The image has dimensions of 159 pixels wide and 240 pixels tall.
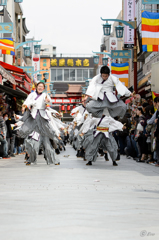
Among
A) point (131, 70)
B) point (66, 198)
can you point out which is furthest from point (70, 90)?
point (66, 198)

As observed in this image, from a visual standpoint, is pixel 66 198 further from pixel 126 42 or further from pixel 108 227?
pixel 126 42

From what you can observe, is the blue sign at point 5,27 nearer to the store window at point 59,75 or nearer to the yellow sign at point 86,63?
the yellow sign at point 86,63

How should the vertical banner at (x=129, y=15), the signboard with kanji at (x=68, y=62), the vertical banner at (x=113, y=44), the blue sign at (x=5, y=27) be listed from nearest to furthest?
the blue sign at (x=5, y=27), the vertical banner at (x=129, y=15), the vertical banner at (x=113, y=44), the signboard with kanji at (x=68, y=62)

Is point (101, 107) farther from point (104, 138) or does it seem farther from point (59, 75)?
point (59, 75)

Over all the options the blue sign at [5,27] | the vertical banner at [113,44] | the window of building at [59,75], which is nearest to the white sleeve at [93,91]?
the blue sign at [5,27]

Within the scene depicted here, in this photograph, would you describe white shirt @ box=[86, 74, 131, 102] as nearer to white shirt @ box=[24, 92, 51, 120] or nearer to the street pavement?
white shirt @ box=[24, 92, 51, 120]

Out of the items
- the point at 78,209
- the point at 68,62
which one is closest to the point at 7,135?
the point at 78,209

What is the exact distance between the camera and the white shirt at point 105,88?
11.4m

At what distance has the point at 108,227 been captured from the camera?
423cm

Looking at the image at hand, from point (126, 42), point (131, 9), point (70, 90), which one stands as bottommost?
point (70, 90)

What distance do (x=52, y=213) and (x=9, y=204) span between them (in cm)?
80

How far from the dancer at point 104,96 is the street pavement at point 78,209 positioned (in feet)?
11.1

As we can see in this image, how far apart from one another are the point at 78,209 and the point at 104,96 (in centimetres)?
657

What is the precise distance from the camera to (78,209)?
5.13 metres
